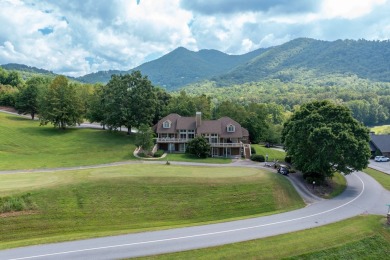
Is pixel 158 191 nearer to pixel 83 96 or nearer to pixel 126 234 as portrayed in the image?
pixel 126 234

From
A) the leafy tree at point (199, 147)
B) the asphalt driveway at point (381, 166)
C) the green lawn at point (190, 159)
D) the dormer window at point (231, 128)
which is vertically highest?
the dormer window at point (231, 128)

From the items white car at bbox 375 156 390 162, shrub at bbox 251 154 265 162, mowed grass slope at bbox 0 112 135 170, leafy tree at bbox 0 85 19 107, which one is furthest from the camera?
leafy tree at bbox 0 85 19 107

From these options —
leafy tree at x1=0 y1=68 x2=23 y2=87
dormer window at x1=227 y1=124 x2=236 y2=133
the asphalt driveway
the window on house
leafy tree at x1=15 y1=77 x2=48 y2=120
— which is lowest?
the asphalt driveway

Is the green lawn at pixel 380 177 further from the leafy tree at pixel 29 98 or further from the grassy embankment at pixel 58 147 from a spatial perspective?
the leafy tree at pixel 29 98

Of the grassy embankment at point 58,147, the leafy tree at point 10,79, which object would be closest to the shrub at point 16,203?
the grassy embankment at point 58,147

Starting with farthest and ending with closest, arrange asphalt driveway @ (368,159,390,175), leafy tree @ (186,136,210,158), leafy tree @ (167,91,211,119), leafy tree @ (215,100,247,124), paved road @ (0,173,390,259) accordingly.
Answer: leafy tree @ (215,100,247,124)
leafy tree @ (167,91,211,119)
asphalt driveway @ (368,159,390,175)
leafy tree @ (186,136,210,158)
paved road @ (0,173,390,259)

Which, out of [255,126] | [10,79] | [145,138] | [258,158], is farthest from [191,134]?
[10,79]

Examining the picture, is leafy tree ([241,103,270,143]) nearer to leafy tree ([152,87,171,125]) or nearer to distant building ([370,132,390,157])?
leafy tree ([152,87,171,125])

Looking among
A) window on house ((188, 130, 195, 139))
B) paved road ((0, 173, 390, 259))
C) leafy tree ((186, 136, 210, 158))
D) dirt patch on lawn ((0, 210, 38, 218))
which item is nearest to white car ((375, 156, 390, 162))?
paved road ((0, 173, 390, 259))
